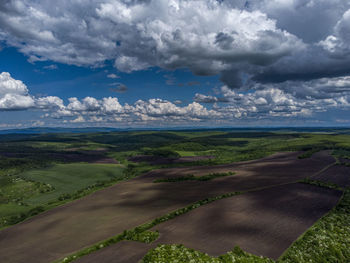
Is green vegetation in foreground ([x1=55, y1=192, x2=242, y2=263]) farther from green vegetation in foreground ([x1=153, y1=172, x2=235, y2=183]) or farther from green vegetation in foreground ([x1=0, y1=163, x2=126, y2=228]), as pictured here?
green vegetation in foreground ([x1=153, y1=172, x2=235, y2=183])

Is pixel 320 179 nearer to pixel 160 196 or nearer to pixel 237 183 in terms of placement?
pixel 237 183

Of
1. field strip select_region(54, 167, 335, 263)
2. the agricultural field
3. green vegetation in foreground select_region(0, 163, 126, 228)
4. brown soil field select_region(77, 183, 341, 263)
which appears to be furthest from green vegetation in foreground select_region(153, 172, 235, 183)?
brown soil field select_region(77, 183, 341, 263)

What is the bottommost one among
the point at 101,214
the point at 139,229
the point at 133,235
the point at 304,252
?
the point at 101,214

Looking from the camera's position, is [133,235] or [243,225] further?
[243,225]

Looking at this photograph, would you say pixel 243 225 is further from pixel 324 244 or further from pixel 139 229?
pixel 139 229

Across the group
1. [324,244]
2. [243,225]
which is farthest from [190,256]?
[324,244]

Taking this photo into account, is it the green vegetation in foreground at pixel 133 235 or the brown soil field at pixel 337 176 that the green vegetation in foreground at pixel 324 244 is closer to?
the green vegetation in foreground at pixel 133 235

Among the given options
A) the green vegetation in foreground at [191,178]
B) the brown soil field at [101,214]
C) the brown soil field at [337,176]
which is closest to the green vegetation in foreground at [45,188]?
the brown soil field at [101,214]
